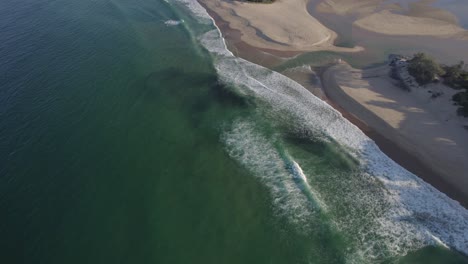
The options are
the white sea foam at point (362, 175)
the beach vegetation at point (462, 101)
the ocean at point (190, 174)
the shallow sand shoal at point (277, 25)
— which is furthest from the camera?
the shallow sand shoal at point (277, 25)

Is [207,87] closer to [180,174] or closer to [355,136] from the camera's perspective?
[180,174]

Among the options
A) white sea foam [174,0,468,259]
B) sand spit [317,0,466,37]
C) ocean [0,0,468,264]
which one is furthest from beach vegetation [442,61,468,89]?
sand spit [317,0,466,37]

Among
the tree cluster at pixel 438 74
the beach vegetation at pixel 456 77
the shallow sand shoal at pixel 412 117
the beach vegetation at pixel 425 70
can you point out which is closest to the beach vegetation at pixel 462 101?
the tree cluster at pixel 438 74

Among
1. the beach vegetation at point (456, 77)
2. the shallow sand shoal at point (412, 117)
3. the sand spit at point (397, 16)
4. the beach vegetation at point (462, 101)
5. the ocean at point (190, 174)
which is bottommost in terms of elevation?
the ocean at point (190, 174)

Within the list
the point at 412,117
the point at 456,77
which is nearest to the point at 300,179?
the point at 412,117

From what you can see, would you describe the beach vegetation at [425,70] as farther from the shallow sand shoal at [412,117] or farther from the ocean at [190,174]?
the ocean at [190,174]

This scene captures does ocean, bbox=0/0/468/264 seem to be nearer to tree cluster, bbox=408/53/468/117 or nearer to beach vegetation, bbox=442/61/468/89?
tree cluster, bbox=408/53/468/117
